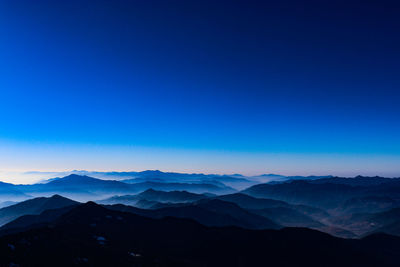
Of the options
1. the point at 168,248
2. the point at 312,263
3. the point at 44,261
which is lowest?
the point at 312,263

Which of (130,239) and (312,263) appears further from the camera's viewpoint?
(312,263)

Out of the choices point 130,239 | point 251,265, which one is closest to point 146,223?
point 130,239

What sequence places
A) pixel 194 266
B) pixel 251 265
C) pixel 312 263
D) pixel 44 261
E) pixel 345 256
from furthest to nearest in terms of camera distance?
1. pixel 345 256
2. pixel 312 263
3. pixel 251 265
4. pixel 194 266
5. pixel 44 261

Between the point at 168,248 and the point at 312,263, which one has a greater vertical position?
the point at 168,248

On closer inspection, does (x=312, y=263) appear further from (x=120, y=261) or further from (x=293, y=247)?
(x=120, y=261)

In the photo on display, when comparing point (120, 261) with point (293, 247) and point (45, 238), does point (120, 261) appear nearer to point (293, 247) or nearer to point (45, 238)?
point (45, 238)

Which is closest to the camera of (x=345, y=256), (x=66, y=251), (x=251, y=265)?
(x=66, y=251)
